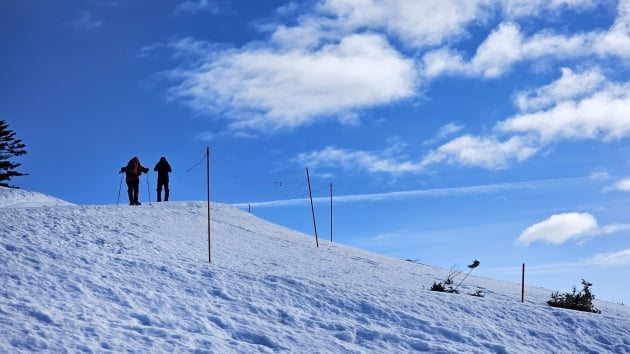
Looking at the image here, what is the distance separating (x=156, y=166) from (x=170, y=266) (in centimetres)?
1214

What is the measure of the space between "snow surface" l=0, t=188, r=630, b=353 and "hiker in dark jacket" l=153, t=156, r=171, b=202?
23.8ft

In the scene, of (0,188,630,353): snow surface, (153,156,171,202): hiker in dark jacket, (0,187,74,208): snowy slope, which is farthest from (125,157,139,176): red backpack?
(0,187,74,208): snowy slope

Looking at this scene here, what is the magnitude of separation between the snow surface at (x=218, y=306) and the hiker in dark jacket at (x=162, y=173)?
7248 millimetres

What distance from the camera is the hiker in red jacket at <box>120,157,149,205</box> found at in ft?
73.5

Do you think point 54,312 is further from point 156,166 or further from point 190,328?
point 156,166

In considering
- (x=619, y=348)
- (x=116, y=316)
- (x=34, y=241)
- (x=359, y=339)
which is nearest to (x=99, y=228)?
(x=34, y=241)

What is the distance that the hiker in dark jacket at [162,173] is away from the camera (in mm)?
24953

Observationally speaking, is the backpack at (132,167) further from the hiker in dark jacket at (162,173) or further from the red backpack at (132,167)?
the hiker in dark jacket at (162,173)

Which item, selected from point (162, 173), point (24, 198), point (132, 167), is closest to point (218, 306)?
point (132, 167)

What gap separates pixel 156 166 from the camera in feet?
81.9

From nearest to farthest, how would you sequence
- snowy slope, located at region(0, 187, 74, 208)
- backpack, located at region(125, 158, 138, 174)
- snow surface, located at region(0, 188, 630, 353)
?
snow surface, located at region(0, 188, 630, 353), backpack, located at region(125, 158, 138, 174), snowy slope, located at region(0, 187, 74, 208)

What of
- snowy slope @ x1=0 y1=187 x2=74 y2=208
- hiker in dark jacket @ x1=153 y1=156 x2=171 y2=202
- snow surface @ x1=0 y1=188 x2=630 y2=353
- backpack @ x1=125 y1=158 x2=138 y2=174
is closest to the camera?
snow surface @ x1=0 y1=188 x2=630 y2=353

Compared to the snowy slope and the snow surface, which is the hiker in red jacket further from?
the snowy slope

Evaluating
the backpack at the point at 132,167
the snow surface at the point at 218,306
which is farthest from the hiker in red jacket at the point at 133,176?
the snow surface at the point at 218,306
